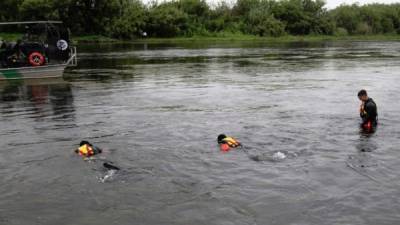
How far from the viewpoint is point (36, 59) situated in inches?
979

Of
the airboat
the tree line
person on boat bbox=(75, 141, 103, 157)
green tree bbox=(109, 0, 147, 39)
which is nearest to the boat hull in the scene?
the airboat

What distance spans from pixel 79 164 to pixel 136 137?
2.54 meters

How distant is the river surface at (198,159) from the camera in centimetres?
785

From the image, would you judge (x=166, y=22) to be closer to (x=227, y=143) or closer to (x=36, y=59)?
(x=36, y=59)

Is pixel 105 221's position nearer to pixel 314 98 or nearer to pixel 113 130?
pixel 113 130

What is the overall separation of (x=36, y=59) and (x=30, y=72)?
82cm

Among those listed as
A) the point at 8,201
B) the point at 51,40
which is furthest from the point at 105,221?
the point at 51,40

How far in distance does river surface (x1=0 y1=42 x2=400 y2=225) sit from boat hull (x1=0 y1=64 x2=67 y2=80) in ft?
11.3

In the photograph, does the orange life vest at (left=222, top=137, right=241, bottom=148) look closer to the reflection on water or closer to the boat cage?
the reflection on water

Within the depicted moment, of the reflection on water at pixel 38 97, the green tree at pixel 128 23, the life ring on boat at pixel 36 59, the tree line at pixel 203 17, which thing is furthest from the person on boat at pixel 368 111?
the green tree at pixel 128 23

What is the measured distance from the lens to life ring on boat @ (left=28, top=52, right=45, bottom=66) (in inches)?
966

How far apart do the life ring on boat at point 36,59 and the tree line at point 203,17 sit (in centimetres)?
5304

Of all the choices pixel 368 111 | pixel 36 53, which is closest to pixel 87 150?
pixel 368 111

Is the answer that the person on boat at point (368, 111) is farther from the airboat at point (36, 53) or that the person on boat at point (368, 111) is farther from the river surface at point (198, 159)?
the airboat at point (36, 53)
